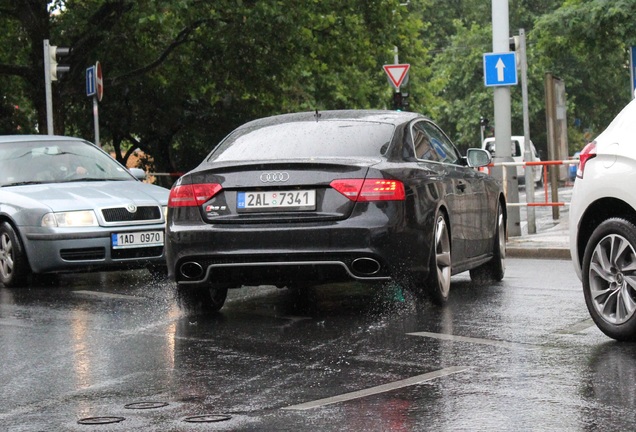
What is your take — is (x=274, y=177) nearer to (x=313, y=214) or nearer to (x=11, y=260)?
(x=313, y=214)

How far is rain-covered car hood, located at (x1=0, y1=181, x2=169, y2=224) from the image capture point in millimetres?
12172

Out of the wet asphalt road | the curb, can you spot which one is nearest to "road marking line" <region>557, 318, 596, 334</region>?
the wet asphalt road

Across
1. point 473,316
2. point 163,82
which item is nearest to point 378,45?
point 163,82

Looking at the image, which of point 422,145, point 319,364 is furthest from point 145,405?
point 422,145

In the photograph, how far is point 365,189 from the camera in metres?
9.02

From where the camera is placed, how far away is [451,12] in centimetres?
7856

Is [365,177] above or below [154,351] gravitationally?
above

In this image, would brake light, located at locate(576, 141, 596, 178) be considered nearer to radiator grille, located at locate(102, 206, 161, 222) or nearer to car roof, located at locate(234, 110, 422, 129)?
car roof, located at locate(234, 110, 422, 129)

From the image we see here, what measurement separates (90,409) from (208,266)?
3.24 meters

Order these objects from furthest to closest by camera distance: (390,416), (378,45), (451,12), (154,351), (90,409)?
1. (451,12)
2. (378,45)
3. (154,351)
4. (90,409)
5. (390,416)

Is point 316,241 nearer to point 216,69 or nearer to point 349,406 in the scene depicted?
point 349,406

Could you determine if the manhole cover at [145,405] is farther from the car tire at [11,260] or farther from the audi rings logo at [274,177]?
the car tire at [11,260]

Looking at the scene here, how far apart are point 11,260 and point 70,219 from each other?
0.73 meters

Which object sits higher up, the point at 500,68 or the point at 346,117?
the point at 500,68
